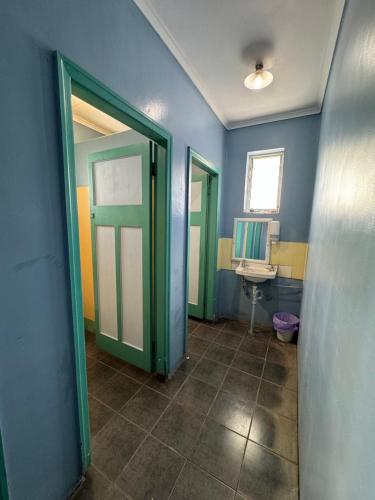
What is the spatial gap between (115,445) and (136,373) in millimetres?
628

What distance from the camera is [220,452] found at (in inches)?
50.1

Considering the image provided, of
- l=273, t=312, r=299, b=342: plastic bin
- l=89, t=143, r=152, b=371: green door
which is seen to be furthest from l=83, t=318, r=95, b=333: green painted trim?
l=273, t=312, r=299, b=342: plastic bin

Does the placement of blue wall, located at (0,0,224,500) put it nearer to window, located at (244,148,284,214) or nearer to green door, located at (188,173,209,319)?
green door, located at (188,173,209,319)

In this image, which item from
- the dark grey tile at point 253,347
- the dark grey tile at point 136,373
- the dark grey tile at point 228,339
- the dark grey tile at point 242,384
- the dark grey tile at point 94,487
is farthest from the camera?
the dark grey tile at point 228,339

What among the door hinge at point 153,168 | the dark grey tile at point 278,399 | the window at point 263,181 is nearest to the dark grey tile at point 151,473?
the dark grey tile at point 278,399

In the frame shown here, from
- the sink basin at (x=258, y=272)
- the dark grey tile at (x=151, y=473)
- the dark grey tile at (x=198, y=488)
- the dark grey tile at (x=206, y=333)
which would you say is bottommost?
the dark grey tile at (x=206, y=333)

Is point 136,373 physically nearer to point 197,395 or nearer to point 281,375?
point 197,395

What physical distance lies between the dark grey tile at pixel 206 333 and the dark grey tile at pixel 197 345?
2.5 inches

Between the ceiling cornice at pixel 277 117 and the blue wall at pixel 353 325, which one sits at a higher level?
the ceiling cornice at pixel 277 117

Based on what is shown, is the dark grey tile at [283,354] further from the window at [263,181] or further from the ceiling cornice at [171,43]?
the ceiling cornice at [171,43]

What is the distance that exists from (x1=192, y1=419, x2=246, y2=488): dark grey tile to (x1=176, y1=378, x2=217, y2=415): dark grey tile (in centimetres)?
15

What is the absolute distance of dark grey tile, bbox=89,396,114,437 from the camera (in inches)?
55.5

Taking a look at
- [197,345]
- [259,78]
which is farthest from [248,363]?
[259,78]

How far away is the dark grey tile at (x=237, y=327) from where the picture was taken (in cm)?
271
